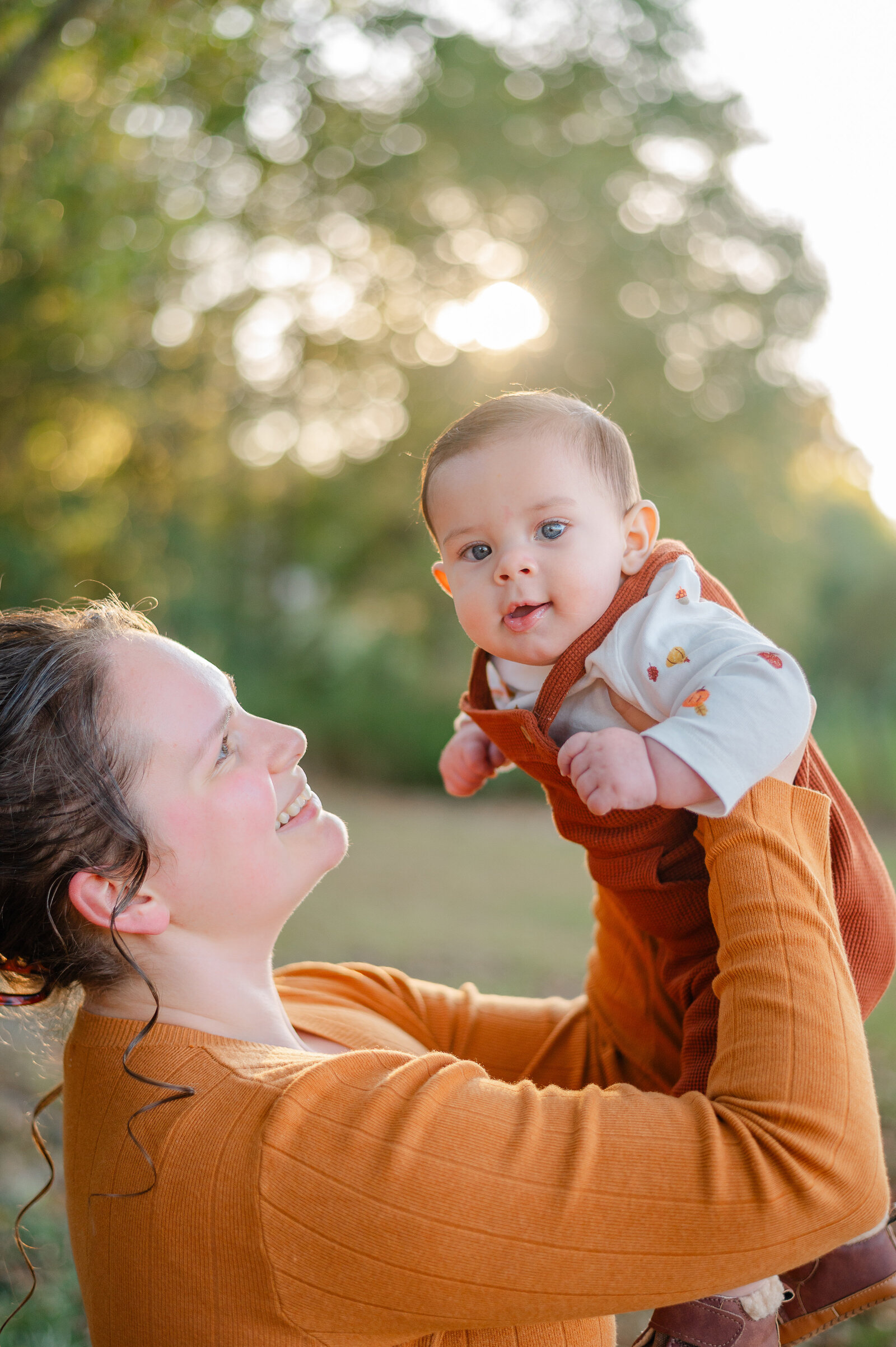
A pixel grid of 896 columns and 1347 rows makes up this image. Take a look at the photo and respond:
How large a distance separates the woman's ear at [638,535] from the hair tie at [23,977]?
3.52 ft

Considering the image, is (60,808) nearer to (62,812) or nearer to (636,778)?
(62,812)

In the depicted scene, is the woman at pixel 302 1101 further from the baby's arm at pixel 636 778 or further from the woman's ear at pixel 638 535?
the woman's ear at pixel 638 535

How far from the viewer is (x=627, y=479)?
5.51 ft

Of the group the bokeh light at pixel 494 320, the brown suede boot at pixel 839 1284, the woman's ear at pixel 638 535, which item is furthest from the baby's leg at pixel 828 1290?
the bokeh light at pixel 494 320

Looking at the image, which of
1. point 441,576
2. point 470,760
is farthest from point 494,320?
point 470,760

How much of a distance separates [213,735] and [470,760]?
1.98 ft

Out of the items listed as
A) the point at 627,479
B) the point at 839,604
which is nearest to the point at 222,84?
the point at 627,479

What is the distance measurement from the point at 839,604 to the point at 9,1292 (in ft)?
46.0

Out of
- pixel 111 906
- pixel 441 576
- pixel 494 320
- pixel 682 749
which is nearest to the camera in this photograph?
pixel 682 749

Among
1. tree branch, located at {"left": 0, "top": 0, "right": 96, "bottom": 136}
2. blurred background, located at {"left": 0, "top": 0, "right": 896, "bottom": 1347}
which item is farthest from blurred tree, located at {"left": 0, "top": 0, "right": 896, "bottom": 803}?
tree branch, located at {"left": 0, "top": 0, "right": 96, "bottom": 136}

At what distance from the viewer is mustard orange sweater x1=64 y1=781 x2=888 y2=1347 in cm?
109

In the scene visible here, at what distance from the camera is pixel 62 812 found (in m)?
1.40

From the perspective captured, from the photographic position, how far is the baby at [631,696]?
4.36 ft

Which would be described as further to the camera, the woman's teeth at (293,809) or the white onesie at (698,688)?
the woman's teeth at (293,809)
